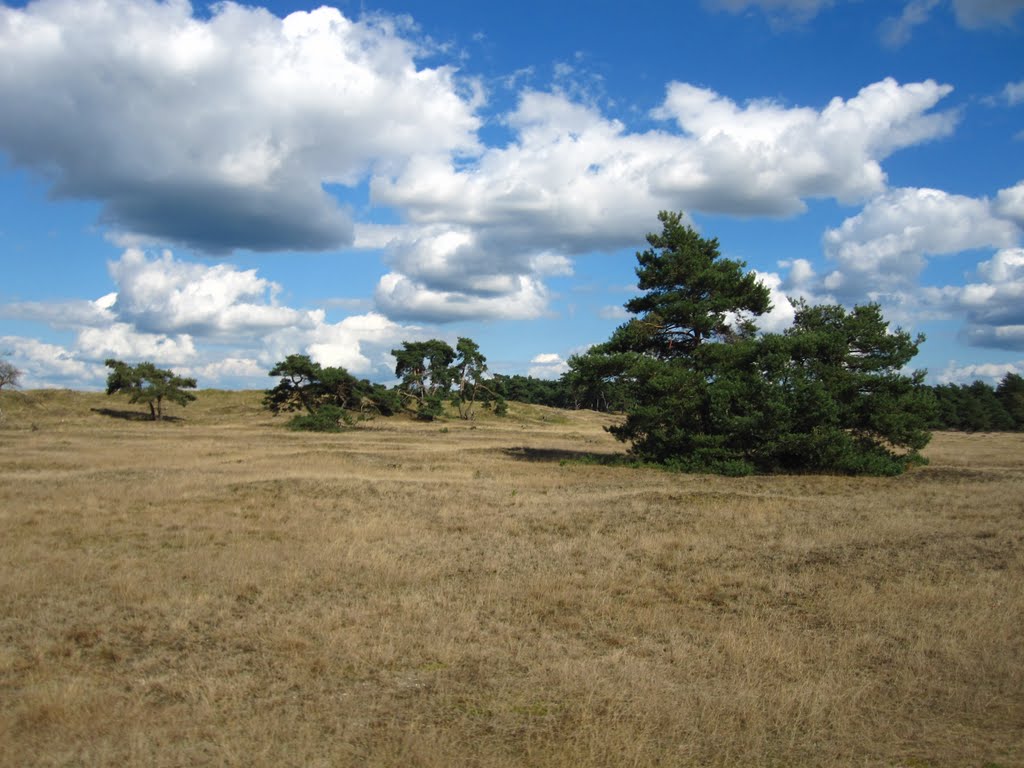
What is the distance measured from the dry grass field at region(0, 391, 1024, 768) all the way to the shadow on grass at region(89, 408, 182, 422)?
1907 inches

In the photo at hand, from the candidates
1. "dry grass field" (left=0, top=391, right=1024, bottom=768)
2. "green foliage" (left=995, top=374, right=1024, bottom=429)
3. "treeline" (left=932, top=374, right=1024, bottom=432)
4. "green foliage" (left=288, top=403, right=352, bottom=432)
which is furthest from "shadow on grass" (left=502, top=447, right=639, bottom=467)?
"green foliage" (left=995, top=374, right=1024, bottom=429)

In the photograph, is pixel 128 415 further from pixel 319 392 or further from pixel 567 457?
pixel 567 457

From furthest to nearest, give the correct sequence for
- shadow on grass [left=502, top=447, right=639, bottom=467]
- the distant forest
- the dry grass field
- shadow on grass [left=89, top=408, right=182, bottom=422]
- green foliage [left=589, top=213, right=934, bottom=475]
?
the distant forest < shadow on grass [left=89, top=408, right=182, bottom=422] < shadow on grass [left=502, top=447, right=639, bottom=467] < green foliage [left=589, top=213, right=934, bottom=475] < the dry grass field

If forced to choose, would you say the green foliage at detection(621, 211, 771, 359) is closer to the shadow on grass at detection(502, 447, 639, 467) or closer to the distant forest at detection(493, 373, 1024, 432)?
the shadow on grass at detection(502, 447, 639, 467)

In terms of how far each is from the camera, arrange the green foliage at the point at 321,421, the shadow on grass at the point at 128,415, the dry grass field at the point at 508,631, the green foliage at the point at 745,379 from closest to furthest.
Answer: the dry grass field at the point at 508,631 → the green foliage at the point at 745,379 → the green foliage at the point at 321,421 → the shadow on grass at the point at 128,415

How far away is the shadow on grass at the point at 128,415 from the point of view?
2571 inches

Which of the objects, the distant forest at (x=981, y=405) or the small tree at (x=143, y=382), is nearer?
the small tree at (x=143, y=382)

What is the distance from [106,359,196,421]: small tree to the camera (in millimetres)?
62500

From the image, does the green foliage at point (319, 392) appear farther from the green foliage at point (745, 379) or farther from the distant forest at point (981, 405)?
the green foliage at point (745, 379)

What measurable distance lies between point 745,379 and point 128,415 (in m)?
58.6

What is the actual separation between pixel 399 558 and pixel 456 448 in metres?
30.4

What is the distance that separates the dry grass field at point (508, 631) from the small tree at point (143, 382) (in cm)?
4590

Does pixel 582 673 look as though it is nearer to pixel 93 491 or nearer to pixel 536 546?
pixel 536 546

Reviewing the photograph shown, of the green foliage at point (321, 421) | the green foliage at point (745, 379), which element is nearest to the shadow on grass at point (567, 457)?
the green foliage at point (745, 379)
